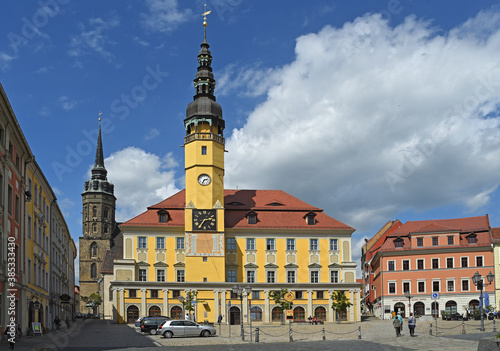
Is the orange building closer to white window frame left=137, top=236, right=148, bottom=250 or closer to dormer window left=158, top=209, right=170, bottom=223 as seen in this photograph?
dormer window left=158, top=209, right=170, bottom=223

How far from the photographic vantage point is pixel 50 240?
62250mm

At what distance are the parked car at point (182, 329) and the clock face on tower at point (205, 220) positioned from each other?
29918 millimetres

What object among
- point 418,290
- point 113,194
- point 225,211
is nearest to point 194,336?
point 225,211

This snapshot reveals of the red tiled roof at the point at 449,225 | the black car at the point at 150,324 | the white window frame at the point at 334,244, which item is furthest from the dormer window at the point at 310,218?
the black car at the point at 150,324

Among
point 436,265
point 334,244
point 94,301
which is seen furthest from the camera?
point 94,301

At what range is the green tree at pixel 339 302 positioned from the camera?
7579 cm

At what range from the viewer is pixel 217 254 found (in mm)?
77062

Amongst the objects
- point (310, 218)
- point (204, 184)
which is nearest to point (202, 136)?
point (204, 184)

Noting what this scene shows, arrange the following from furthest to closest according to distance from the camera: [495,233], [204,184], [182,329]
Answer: [495,233], [204,184], [182,329]

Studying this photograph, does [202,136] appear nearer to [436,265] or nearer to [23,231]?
[436,265]

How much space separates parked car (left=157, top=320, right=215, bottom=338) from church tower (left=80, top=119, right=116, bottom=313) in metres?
106

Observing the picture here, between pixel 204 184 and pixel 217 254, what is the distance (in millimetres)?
9087

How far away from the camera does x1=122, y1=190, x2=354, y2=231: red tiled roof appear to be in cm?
7962

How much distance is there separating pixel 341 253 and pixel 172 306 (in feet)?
73.6
